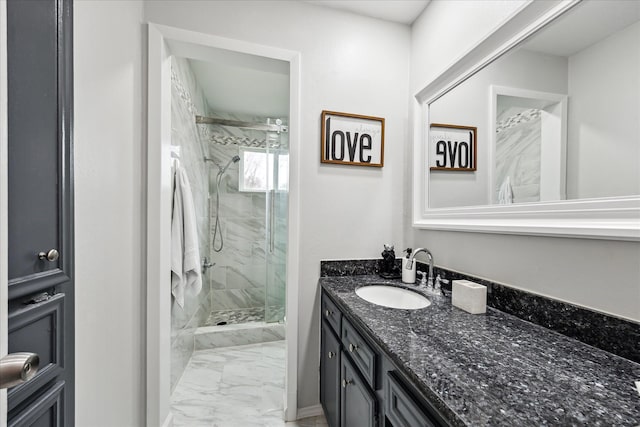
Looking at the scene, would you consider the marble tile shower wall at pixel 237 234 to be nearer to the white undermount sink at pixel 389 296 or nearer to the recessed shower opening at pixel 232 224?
the recessed shower opening at pixel 232 224

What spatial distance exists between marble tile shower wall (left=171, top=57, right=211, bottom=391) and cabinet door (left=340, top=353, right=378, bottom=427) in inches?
48.1

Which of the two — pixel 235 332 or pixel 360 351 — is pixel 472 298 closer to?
pixel 360 351

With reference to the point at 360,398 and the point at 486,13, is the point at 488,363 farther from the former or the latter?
the point at 486,13

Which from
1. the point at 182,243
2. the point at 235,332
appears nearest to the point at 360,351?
the point at 182,243

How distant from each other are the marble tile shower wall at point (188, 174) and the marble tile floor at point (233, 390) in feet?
0.44

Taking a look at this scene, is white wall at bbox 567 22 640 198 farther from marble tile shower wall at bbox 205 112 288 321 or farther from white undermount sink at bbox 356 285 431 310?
marble tile shower wall at bbox 205 112 288 321

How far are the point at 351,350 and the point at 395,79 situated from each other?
171 cm

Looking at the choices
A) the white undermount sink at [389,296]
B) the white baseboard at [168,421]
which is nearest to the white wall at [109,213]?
the white baseboard at [168,421]

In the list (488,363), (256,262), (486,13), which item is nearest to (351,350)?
(488,363)

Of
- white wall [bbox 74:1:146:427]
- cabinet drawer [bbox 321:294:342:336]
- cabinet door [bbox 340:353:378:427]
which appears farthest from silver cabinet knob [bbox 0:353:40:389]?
cabinet drawer [bbox 321:294:342:336]

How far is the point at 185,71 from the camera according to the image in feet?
6.49

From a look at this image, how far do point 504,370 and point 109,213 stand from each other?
144 centimetres

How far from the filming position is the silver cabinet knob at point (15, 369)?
0.39m

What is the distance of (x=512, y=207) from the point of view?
1025mm
